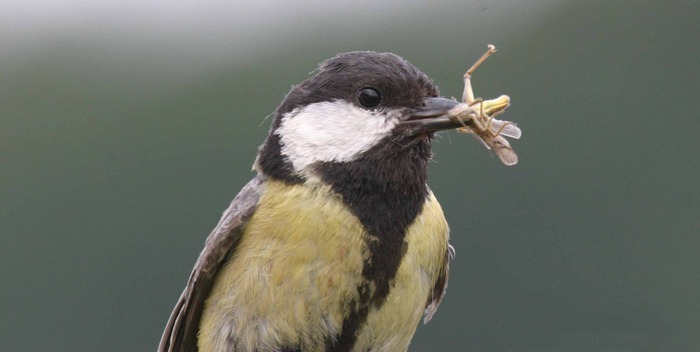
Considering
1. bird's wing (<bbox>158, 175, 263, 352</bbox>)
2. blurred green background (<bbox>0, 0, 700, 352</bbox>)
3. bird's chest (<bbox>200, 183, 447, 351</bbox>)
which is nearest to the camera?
bird's chest (<bbox>200, 183, 447, 351</bbox>)

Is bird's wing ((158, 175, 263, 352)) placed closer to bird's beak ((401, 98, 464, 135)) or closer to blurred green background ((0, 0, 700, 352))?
bird's beak ((401, 98, 464, 135))

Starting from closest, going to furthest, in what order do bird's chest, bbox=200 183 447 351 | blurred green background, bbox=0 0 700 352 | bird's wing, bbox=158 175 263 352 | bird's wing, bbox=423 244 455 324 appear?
1. bird's chest, bbox=200 183 447 351
2. bird's wing, bbox=158 175 263 352
3. bird's wing, bbox=423 244 455 324
4. blurred green background, bbox=0 0 700 352

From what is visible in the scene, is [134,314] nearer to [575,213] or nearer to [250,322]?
[575,213]

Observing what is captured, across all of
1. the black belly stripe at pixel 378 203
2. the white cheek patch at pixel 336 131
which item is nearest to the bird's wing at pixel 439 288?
→ the black belly stripe at pixel 378 203

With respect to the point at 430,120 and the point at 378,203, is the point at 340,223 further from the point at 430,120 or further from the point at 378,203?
the point at 430,120

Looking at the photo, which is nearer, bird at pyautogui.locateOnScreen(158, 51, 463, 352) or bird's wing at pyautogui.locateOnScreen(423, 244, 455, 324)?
bird at pyautogui.locateOnScreen(158, 51, 463, 352)

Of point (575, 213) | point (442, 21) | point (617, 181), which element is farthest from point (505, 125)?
point (442, 21)

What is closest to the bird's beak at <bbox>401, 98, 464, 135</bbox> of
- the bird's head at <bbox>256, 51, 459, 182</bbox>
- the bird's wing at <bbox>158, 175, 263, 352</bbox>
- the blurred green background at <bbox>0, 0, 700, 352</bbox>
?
the bird's head at <bbox>256, 51, 459, 182</bbox>

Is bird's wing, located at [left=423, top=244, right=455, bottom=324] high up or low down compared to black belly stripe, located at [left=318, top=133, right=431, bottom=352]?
down
